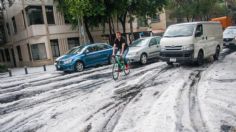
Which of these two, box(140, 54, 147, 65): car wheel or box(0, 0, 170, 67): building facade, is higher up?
box(0, 0, 170, 67): building facade

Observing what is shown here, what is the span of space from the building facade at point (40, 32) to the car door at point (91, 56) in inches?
398

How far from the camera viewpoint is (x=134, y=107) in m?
6.10

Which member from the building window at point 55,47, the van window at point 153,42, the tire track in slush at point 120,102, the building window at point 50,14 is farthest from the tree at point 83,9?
the tire track in slush at point 120,102

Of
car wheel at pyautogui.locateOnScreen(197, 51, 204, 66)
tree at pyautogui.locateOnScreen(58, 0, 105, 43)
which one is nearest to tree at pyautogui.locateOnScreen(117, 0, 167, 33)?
tree at pyautogui.locateOnScreen(58, 0, 105, 43)

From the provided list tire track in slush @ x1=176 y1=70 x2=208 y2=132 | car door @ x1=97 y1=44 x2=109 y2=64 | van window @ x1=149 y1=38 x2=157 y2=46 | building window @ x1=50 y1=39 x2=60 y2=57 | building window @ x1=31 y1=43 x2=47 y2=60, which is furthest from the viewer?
building window @ x1=50 y1=39 x2=60 y2=57

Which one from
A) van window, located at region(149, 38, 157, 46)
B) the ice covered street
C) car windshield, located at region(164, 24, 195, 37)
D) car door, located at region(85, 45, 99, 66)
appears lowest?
the ice covered street

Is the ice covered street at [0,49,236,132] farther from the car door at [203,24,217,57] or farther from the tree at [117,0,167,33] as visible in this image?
the tree at [117,0,167,33]

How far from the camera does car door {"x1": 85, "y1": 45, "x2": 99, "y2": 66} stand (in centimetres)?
1556

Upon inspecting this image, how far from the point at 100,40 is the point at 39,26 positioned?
25.9 feet

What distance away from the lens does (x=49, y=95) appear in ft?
28.5

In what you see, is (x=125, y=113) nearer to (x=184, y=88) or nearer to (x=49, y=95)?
(x=184, y=88)

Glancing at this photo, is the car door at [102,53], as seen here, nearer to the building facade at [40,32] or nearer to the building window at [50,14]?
the building facade at [40,32]

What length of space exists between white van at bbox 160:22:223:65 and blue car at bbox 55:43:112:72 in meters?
5.53

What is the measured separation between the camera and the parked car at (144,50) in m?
14.1
